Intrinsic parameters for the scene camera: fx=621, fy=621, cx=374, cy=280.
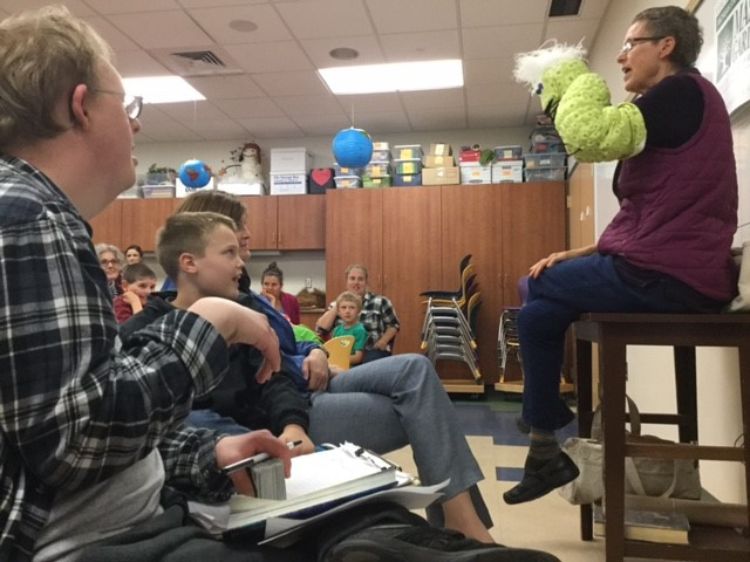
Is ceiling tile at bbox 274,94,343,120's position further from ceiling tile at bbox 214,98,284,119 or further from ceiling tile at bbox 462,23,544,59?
ceiling tile at bbox 462,23,544,59

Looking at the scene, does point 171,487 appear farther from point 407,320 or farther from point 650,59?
point 407,320

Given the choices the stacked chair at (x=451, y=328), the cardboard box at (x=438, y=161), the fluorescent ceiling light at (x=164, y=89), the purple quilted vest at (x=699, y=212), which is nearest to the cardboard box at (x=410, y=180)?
the cardboard box at (x=438, y=161)

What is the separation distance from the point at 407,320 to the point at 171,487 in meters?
5.01

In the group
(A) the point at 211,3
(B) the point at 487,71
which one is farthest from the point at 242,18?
(B) the point at 487,71

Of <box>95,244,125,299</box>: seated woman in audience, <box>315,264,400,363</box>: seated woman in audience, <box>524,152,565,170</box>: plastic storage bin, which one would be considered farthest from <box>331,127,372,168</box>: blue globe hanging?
<box>524,152,565,170</box>: plastic storage bin

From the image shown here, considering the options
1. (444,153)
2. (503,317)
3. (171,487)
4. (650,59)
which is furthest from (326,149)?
(171,487)

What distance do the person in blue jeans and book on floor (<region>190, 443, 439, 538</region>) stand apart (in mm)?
907

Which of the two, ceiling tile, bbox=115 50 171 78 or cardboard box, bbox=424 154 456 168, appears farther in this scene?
cardboard box, bbox=424 154 456 168

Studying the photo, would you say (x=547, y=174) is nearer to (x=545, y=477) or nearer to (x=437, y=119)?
(x=437, y=119)

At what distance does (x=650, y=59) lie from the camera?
5.48 ft

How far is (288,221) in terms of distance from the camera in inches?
246

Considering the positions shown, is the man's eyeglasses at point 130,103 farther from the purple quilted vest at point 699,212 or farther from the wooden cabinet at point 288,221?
the wooden cabinet at point 288,221

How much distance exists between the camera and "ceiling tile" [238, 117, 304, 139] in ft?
20.0

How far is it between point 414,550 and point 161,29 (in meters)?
4.23
